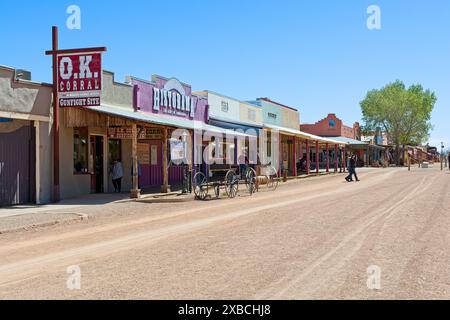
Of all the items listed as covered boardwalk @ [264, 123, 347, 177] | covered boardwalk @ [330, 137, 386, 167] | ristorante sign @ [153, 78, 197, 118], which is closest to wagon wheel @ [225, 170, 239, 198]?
ristorante sign @ [153, 78, 197, 118]

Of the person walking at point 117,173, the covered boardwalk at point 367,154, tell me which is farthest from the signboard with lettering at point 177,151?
the covered boardwalk at point 367,154

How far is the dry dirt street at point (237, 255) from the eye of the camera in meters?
5.67

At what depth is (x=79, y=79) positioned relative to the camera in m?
16.6

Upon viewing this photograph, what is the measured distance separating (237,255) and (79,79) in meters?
10.9

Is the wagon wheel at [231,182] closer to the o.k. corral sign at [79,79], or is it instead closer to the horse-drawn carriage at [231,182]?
the horse-drawn carriage at [231,182]

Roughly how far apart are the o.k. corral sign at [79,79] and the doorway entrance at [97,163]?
3460mm

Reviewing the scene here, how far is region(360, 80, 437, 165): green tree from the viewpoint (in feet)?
239

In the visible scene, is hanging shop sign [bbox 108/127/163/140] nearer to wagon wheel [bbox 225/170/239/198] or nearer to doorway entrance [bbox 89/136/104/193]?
doorway entrance [bbox 89/136/104/193]

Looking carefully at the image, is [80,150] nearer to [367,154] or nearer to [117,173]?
[117,173]

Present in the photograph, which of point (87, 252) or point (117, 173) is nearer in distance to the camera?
point (87, 252)

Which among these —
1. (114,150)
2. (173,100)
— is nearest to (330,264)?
(114,150)
